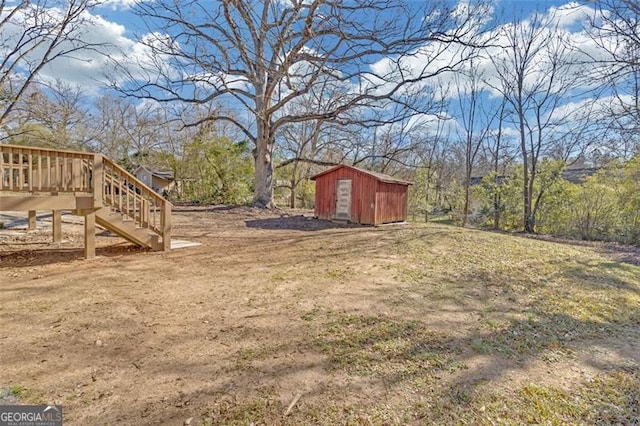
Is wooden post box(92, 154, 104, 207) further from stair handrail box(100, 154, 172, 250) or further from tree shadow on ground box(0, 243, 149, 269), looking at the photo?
tree shadow on ground box(0, 243, 149, 269)

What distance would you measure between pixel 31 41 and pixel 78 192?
7.30m

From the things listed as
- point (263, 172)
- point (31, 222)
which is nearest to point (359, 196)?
point (263, 172)

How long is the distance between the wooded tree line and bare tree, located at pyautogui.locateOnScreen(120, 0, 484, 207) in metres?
0.06

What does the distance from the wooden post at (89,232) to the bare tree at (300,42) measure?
4595 mm

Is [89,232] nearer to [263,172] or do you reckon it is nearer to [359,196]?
[359,196]

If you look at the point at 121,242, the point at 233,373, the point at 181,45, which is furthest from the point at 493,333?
the point at 181,45

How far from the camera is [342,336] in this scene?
2904 millimetres

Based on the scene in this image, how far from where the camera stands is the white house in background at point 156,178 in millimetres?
21312

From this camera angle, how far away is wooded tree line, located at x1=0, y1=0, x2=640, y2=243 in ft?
24.0

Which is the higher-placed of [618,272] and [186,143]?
[186,143]

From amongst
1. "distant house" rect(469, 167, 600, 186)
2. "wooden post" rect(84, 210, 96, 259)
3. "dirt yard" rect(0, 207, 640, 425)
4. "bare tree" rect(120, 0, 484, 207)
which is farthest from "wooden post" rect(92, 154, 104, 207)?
"distant house" rect(469, 167, 600, 186)

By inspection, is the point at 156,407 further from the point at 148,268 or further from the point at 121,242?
the point at 121,242

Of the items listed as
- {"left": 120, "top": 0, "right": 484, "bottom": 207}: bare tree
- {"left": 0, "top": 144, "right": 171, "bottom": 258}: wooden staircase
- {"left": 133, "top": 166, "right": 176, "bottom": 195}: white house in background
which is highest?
{"left": 120, "top": 0, "right": 484, "bottom": 207}: bare tree

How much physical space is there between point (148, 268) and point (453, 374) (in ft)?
14.8
